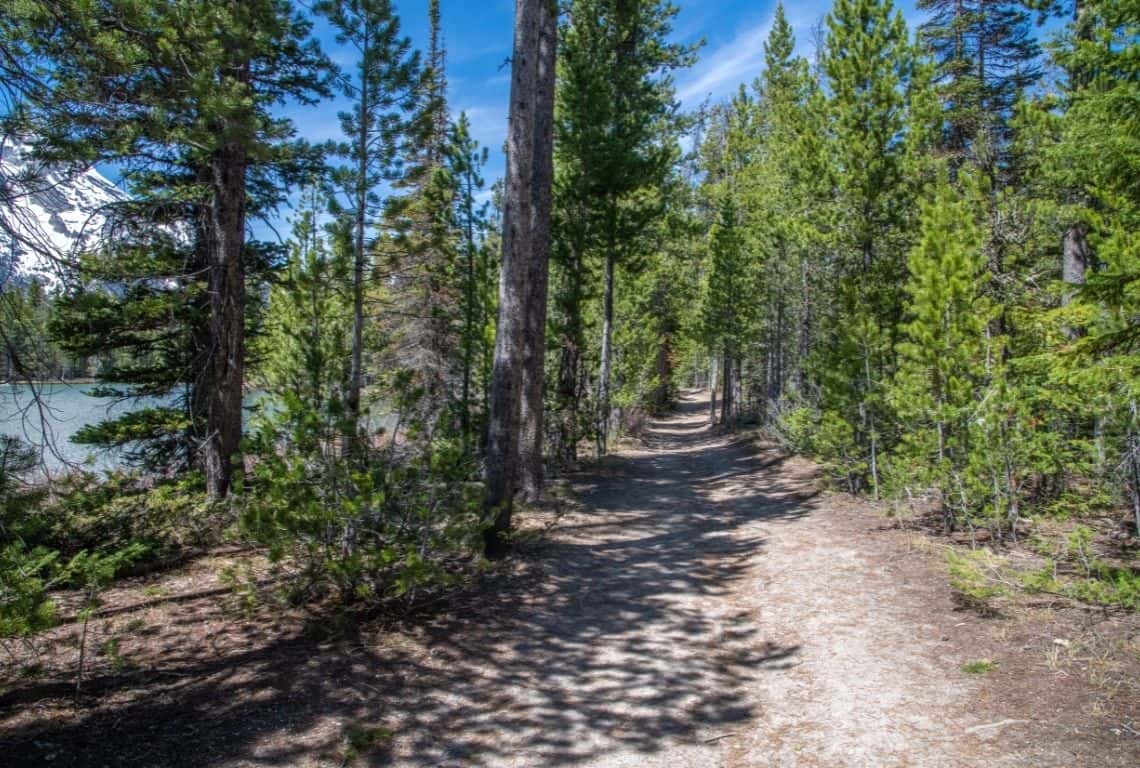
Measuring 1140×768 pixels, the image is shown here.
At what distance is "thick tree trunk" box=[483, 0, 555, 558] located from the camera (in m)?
6.63

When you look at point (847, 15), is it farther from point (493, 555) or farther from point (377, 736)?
point (377, 736)

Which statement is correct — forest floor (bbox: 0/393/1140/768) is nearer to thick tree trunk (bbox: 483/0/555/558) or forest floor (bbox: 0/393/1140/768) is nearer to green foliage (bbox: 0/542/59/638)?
green foliage (bbox: 0/542/59/638)

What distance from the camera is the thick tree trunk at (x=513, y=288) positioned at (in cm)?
663

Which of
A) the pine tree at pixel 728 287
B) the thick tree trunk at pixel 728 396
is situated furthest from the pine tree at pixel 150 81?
the thick tree trunk at pixel 728 396

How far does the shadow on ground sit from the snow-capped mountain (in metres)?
2.46

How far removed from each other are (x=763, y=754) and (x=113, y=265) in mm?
5083

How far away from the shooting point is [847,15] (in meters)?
10.3

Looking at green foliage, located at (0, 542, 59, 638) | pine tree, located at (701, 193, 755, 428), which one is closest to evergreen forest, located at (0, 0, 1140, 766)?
green foliage, located at (0, 542, 59, 638)

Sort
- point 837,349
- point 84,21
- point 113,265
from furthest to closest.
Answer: point 837,349 < point 113,265 < point 84,21

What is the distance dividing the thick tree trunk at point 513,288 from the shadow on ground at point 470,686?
2.63 feet

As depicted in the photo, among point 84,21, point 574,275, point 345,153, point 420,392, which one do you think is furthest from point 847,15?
point 84,21

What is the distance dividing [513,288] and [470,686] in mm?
4036

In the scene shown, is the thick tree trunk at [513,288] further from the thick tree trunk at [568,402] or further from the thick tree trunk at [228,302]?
the thick tree trunk at [568,402]

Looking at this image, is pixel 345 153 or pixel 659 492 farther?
pixel 659 492
